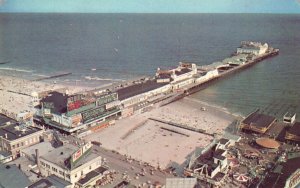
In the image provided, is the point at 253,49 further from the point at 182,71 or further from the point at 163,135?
the point at 163,135

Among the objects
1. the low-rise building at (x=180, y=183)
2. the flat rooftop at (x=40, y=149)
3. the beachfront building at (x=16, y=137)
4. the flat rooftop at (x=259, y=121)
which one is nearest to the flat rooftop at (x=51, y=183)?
the flat rooftop at (x=40, y=149)

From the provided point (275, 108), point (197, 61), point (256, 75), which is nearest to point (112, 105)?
point (275, 108)

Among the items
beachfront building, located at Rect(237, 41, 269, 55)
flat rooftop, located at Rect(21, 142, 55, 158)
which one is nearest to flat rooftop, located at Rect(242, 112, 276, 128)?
flat rooftop, located at Rect(21, 142, 55, 158)

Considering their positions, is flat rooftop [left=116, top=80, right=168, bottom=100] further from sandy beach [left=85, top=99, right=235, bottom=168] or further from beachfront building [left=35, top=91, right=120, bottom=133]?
beachfront building [left=35, top=91, right=120, bottom=133]

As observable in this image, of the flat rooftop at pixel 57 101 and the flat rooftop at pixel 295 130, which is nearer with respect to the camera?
the flat rooftop at pixel 295 130

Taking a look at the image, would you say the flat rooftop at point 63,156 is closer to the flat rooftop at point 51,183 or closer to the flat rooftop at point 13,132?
the flat rooftop at point 51,183

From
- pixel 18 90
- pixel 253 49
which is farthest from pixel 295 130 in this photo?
pixel 253 49
